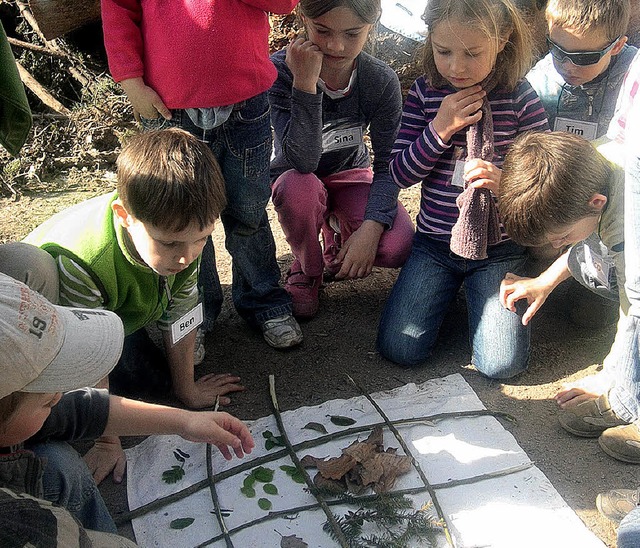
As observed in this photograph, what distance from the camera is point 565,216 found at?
2.09m

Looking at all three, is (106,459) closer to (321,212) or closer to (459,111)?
(321,212)

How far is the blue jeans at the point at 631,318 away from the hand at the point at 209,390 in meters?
1.29

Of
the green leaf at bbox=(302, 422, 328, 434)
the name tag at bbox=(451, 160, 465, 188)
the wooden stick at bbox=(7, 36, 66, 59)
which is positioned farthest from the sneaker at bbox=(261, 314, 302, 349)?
the wooden stick at bbox=(7, 36, 66, 59)

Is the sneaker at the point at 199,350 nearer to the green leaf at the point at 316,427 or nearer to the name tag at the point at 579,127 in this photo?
the green leaf at the point at 316,427

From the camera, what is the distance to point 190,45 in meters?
2.26

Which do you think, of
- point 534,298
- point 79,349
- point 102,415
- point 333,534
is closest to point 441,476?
point 333,534

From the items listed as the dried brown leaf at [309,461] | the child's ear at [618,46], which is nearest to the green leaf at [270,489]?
the dried brown leaf at [309,461]

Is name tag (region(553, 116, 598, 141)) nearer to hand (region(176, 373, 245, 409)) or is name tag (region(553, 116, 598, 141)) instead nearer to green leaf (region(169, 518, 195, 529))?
hand (region(176, 373, 245, 409))

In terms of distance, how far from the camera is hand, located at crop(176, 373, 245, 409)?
2.51 meters

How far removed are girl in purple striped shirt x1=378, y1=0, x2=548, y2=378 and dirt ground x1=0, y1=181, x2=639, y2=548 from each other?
9cm

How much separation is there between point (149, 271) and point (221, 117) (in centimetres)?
59

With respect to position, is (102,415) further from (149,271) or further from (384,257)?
(384,257)

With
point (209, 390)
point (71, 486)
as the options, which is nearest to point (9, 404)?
point (71, 486)

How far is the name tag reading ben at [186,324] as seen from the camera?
7.66ft
